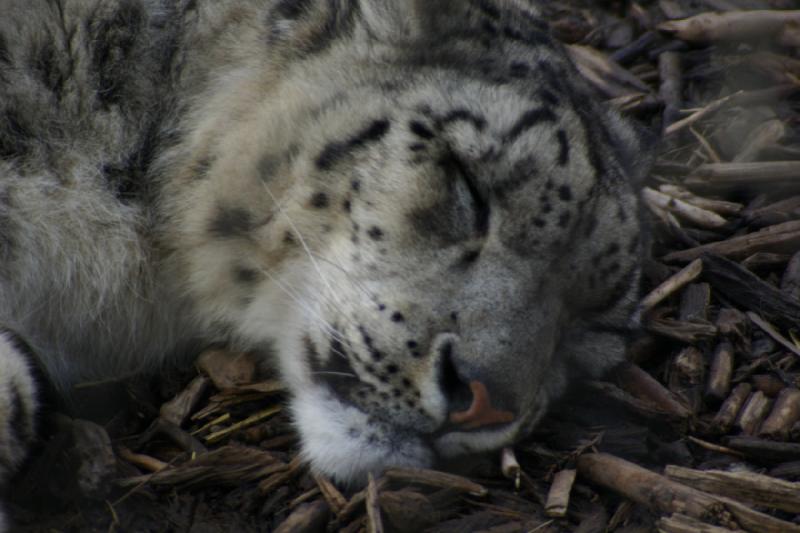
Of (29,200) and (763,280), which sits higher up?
(29,200)

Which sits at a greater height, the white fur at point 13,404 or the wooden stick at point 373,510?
the white fur at point 13,404

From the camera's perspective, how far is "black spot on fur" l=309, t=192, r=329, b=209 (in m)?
3.58

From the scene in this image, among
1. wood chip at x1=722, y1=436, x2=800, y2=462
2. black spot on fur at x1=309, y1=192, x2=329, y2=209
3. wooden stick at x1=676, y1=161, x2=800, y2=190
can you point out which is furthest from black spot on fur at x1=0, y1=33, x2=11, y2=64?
wooden stick at x1=676, y1=161, x2=800, y2=190

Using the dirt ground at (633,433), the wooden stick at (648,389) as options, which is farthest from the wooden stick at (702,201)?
the wooden stick at (648,389)

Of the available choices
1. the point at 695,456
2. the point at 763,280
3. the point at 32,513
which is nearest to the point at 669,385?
the point at 695,456

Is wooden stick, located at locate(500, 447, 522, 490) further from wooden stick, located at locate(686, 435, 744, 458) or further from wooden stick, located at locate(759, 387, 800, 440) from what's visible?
wooden stick, located at locate(759, 387, 800, 440)

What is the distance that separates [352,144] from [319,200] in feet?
0.73

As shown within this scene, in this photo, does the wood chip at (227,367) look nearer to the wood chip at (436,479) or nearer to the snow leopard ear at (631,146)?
the wood chip at (436,479)

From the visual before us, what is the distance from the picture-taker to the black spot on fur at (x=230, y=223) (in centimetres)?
377

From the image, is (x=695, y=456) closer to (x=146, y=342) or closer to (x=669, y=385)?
(x=669, y=385)

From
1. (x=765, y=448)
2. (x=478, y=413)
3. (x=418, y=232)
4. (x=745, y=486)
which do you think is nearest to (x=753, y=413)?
(x=765, y=448)

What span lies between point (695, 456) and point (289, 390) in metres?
1.40

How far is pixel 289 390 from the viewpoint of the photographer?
378 centimetres

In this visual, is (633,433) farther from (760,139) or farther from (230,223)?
(760,139)
